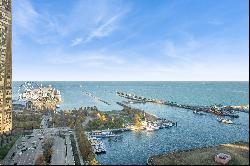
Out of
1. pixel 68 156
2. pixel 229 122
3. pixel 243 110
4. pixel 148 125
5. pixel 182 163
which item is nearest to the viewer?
pixel 182 163

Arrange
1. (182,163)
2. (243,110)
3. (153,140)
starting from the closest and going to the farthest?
(182,163)
(153,140)
(243,110)

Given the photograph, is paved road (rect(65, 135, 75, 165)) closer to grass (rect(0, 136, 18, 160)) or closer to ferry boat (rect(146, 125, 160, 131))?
grass (rect(0, 136, 18, 160))

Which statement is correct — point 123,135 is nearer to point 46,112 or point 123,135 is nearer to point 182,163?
point 182,163

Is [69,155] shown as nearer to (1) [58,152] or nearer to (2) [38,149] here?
(1) [58,152]

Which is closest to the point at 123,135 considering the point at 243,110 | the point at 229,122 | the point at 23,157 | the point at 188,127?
the point at 188,127

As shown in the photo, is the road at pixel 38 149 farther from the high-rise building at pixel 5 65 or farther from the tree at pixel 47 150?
the high-rise building at pixel 5 65

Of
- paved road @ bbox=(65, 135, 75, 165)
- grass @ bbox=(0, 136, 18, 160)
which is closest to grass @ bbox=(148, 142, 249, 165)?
paved road @ bbox=(65, 135, 75, 165)
